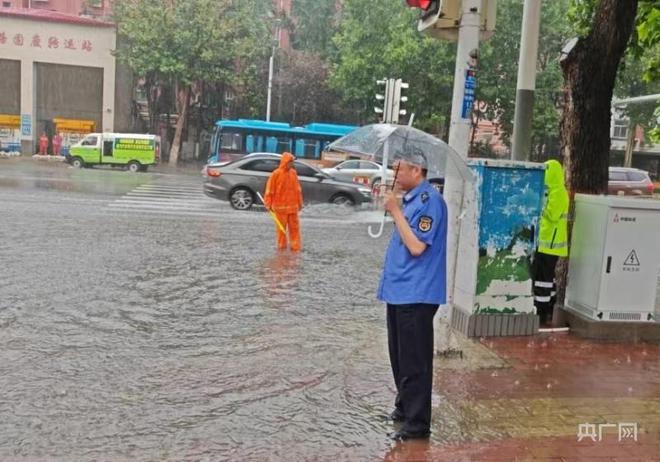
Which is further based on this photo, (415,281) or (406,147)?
(406,147)

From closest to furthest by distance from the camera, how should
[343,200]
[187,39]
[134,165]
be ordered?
[343,200] → [134,165] → [187,39]

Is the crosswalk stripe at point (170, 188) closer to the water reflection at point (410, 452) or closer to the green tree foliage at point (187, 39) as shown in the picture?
the green tree foliage at point (187, 39)

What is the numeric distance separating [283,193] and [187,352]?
6247 millimetres

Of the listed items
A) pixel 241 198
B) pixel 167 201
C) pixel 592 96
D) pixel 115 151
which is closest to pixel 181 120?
pixel 115 151

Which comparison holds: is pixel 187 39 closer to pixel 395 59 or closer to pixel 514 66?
pixel 395 59


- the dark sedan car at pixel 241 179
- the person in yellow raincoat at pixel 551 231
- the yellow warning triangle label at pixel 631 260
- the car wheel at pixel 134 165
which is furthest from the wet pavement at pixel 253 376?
the car wheel at pixel 134 165

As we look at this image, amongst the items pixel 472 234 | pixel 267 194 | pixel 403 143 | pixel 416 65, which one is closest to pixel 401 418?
pixel 403 143

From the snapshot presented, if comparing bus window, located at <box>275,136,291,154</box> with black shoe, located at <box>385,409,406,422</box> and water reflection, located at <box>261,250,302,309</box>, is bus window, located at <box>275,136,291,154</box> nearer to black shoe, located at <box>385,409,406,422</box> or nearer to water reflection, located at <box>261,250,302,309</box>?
water reflection, located at <box>261,250,302,309</box>

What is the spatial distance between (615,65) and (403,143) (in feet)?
13.6

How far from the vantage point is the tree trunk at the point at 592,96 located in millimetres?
7133

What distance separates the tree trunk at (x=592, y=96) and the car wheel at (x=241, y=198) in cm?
1236

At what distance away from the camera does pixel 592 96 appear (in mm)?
7281

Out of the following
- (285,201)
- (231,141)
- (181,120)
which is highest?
(181,120)

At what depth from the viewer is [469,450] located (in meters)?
4.07
